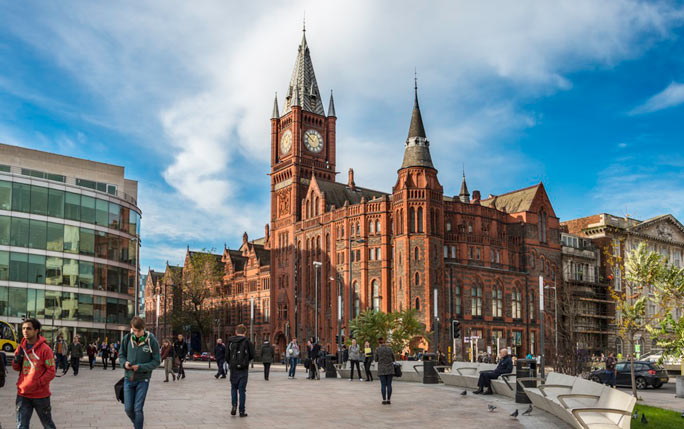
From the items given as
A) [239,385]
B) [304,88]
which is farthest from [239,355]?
[304,88]

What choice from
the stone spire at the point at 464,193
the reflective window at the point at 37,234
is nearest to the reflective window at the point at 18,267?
the reflective window at the point at 37,234

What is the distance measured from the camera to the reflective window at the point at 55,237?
2181 inches

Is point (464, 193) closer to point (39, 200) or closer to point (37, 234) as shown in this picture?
point (39, 200)

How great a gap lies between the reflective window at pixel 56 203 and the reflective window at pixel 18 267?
13.5ft

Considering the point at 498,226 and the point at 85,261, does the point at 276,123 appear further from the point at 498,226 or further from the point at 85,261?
the point at 85,261

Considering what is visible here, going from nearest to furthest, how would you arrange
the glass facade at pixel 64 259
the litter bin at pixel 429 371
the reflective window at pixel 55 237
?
the litter bin at pixel 429 371
the glass facade at pixel 64 259
the reflective window at pixel 55 237

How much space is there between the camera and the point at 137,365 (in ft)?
33.8

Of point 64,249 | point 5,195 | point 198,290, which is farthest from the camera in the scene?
point 198,290

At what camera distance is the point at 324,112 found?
9194 cm

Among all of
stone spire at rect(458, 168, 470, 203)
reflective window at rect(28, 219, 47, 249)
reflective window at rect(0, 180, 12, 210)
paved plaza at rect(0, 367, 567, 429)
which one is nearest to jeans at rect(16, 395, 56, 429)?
paved plaza at rect(0, 367, 567, 429)

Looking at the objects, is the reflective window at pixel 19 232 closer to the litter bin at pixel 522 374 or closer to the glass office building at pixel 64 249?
the glass office building at pixel 64 249

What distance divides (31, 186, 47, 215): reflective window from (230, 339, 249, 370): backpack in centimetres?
4564

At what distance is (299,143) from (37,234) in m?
39.0

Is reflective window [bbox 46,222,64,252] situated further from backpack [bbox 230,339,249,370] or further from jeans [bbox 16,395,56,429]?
jeans [bbox 16,395,56,429]
